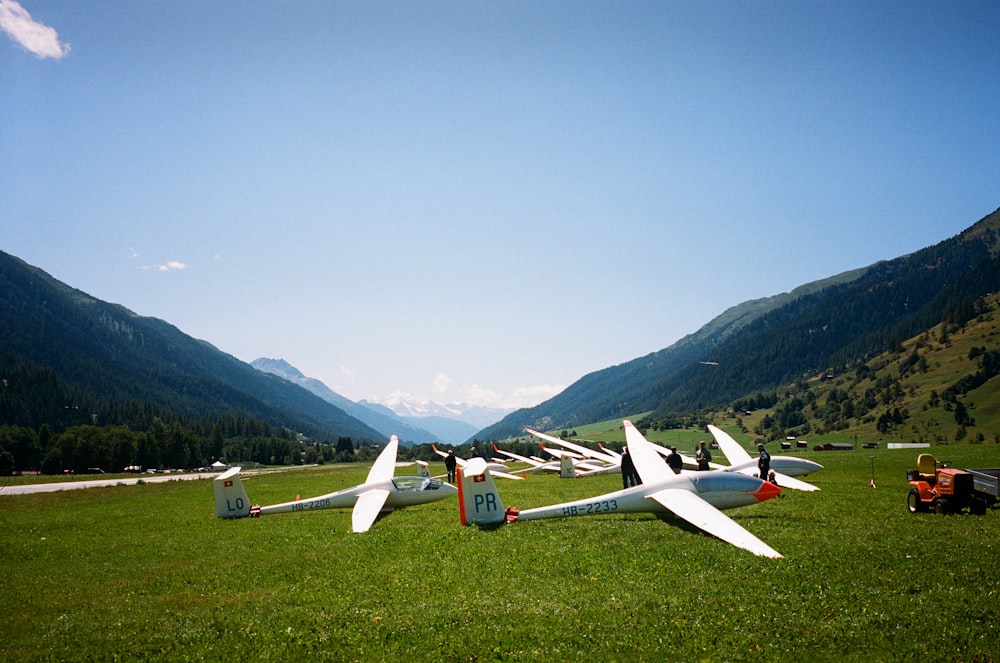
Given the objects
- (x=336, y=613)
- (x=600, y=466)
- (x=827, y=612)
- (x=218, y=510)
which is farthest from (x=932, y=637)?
(x=600, y=466)

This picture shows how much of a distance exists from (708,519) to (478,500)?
24.2 ft

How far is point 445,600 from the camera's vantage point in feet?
37.8

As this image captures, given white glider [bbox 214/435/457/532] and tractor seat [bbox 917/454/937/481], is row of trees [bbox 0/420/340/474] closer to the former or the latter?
white glider [bbox 214/435/457/532]

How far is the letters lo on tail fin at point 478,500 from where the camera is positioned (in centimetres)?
1906

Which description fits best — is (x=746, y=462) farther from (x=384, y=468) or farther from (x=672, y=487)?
(x=384, y=468)

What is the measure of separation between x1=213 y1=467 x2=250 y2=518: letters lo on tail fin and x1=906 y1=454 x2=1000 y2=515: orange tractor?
85.1 ft

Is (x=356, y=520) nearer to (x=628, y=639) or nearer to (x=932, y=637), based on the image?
(x=628, y=639)

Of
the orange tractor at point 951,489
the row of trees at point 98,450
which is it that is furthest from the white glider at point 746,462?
the row of trees at point 98,450

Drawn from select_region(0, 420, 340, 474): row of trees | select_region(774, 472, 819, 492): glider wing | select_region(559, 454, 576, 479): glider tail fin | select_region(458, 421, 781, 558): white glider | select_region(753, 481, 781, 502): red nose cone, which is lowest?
select_region(774, 472, 819, 492): glider wing

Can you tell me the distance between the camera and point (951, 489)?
18.4m

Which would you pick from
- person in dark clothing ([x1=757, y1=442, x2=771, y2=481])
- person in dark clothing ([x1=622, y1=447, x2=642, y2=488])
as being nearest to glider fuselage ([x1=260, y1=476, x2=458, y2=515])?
person in dark clothing ([x1=622, y1=447, x2=642, y2=488])

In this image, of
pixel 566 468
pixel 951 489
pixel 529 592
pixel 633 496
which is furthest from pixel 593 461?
pixel 529 592

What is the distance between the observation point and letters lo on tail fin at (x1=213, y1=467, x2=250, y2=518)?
80.1 ft

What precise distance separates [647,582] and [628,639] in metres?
3.12
